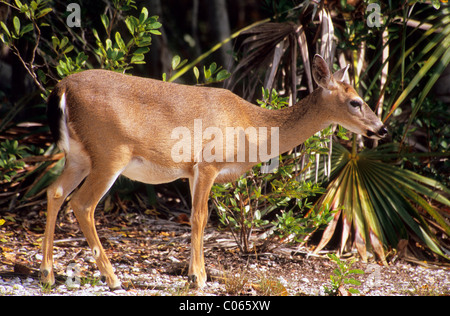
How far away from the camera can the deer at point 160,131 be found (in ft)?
15.0

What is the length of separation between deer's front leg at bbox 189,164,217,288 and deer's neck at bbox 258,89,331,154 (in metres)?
0.72

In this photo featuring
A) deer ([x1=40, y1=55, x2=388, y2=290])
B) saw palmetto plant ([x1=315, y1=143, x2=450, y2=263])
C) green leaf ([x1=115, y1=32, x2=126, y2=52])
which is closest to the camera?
deer ([x1=40, y1=55, x2=388, y2=290])

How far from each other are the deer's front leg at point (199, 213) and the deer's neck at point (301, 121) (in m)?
0.72

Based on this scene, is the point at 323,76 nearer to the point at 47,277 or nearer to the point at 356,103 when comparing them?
the point at 356,103

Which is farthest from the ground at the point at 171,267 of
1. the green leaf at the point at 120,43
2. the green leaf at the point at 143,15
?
the green leaf at the point at 143,15

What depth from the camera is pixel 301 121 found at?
16.3 ft

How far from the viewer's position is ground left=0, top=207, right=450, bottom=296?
4766 millimetres

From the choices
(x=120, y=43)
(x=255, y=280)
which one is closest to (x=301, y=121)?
(x=255, y=280)

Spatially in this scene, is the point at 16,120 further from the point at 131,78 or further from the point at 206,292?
the point at 206,292

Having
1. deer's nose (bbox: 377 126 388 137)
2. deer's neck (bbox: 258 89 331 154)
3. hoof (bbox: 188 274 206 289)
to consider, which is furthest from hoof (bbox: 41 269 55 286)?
deer's nose (bbox: 377 126 388 137)

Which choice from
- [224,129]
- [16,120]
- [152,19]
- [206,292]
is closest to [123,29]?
[16,120]

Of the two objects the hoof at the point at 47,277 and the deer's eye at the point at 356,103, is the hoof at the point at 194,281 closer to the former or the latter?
the hoof at the point at 47,277

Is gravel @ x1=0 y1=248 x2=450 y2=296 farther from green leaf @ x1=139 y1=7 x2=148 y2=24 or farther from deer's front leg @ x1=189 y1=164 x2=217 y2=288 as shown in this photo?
green leaf @ x1=139 y1=7 x2=148 y2=24

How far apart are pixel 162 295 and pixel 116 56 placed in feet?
7.25
